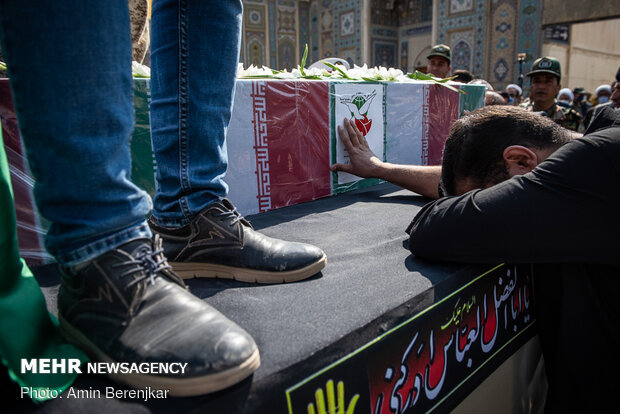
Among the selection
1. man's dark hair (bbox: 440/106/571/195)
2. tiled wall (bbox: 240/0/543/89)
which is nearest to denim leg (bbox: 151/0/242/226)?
man's dark hair (bbox: 440/106/571/195)

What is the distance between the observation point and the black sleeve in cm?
82

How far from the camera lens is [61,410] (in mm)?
446

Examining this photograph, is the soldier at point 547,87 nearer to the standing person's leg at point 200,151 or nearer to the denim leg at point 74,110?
the standing person's leg at point 200,151

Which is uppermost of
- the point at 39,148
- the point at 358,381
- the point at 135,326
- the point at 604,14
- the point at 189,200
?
the point at 604,14

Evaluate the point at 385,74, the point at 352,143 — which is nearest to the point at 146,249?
the point at 352,143

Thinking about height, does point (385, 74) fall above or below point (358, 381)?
above

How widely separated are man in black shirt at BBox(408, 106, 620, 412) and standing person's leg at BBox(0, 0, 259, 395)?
0.56 m

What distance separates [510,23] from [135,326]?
8.58 meters

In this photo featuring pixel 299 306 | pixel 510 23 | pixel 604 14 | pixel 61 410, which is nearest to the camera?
pixel 61 410

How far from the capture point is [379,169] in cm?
167

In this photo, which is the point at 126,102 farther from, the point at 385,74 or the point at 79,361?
the point at 385,74

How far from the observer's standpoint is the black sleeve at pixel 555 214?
820mm

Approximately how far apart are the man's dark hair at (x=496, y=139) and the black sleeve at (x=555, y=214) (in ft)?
0.61

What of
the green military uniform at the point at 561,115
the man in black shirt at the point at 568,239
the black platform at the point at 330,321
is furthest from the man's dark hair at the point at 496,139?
the green military uniform at the point at 561,115
